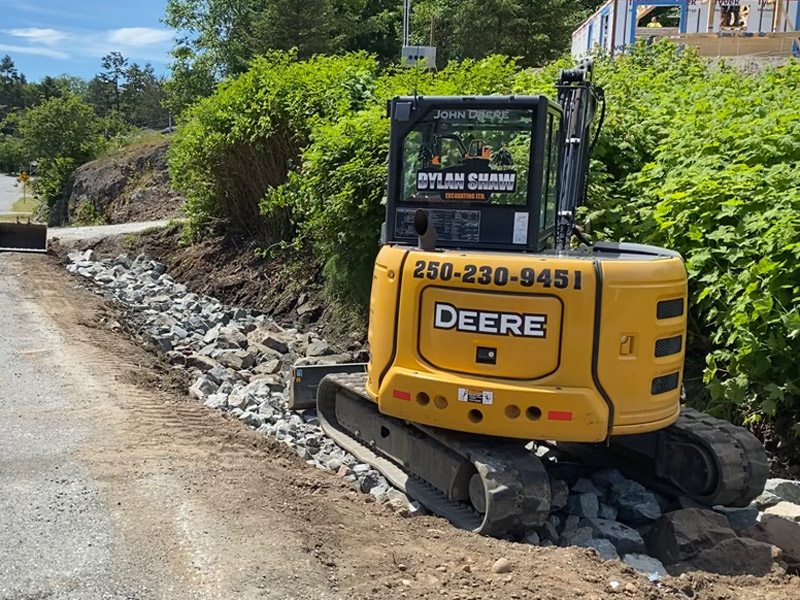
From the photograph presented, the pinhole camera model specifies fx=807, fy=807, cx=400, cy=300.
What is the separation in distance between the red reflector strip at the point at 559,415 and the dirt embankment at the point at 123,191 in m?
21.2

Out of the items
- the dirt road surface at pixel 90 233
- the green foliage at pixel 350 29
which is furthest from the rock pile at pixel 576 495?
the green foliage at pixel 350 29

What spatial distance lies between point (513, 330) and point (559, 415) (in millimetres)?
606

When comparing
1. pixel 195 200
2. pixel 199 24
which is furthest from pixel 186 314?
pixel 199 24

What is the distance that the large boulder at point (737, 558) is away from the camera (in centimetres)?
494

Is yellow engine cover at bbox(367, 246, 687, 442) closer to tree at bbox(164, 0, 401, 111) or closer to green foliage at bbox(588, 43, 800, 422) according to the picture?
green foliage at bbox(588, 43, 800, 422)

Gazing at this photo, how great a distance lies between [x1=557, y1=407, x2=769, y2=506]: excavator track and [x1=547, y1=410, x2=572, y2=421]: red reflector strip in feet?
4.25

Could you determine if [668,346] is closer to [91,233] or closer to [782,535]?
[782,535]

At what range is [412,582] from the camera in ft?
14.4

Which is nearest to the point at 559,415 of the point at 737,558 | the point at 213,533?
the point at 737,558

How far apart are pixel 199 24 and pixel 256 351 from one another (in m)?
32.2

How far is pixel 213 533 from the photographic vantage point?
485 cm

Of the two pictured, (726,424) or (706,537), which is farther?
(726,424)

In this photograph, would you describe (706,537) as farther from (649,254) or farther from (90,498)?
(90,498)

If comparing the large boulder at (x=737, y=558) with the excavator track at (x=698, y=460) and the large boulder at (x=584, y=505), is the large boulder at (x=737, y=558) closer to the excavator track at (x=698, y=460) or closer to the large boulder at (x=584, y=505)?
the excavator track at (x=698, y=460)
